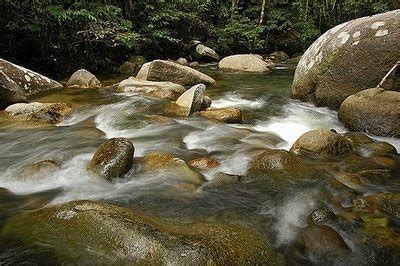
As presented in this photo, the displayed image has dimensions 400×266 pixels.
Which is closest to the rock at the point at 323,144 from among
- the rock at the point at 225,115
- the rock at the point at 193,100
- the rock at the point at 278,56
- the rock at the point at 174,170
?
the rock at the point at 174,170

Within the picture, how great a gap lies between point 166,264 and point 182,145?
10.4 ft

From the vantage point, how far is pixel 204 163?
427 centimetres

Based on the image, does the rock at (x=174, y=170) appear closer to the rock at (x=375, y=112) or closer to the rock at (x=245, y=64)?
the rock at (x=375, y=112)

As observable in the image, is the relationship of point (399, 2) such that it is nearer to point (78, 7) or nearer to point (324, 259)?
point (78, 7)

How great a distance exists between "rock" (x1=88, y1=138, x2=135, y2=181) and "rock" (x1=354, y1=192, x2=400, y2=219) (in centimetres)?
247

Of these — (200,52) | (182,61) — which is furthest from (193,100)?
(200,52)

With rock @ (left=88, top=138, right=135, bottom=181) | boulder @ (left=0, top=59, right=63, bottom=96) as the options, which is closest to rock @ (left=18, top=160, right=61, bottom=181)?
rock @ (left=88, top=138, right=135, bottom=181)

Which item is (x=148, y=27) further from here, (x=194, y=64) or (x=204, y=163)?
(x=204, y=163)

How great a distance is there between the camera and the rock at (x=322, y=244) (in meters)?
2.56

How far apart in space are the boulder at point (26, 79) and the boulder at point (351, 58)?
6.51 meters

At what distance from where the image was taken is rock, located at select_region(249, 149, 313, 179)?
395 centimetres

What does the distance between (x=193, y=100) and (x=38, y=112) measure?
2923 mm

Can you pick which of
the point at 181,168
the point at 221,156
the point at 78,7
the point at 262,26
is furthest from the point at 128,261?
the point at 262,26

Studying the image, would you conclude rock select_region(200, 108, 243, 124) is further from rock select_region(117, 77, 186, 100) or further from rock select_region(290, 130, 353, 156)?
rock select_region(290, 130, 353, 156)
